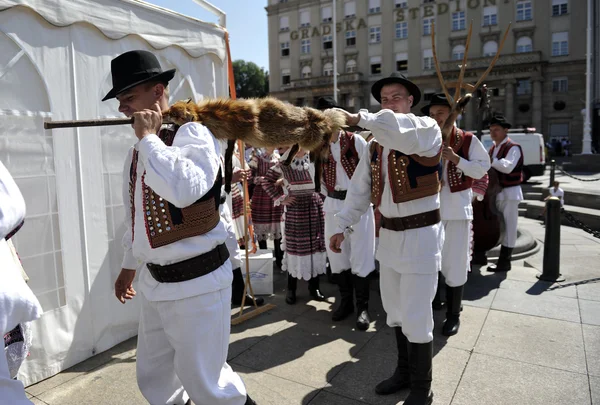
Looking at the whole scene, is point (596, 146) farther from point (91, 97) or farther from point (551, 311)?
point (91, 97)

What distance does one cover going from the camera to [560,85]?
36969mm

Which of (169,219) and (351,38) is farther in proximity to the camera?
(351,38)

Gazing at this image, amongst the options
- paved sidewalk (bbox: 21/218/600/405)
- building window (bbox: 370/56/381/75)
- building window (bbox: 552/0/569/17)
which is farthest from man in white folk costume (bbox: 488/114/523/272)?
building window (bbox: 370/56/381/75)

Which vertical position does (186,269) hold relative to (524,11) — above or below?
below

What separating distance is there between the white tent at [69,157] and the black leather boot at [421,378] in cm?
257

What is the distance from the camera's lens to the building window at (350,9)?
1704 inches

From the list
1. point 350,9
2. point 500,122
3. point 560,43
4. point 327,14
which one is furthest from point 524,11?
point 500,122

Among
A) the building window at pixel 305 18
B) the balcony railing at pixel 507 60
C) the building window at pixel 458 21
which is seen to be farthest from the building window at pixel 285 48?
the balcony railing at pixel 507 60

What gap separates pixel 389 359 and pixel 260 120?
2.32 metres

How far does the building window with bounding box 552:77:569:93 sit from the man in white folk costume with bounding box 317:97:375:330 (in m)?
39.6

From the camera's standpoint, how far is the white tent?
3.13 meters

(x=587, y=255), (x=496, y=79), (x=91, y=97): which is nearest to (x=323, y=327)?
(x=91, y=97)

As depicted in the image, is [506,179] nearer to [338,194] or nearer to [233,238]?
[338,194]

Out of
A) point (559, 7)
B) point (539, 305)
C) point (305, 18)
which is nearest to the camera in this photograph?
point (539, 305)
